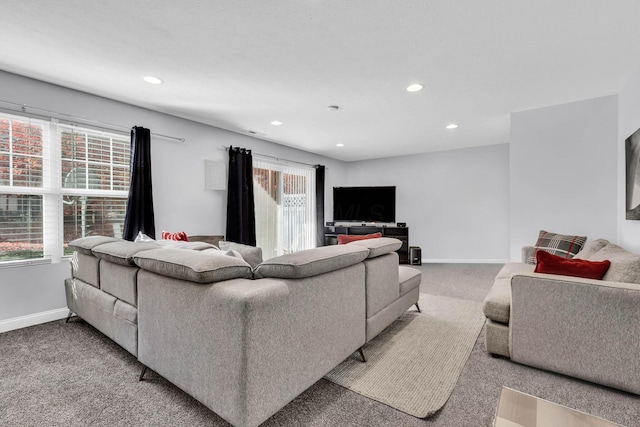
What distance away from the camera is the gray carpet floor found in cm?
145

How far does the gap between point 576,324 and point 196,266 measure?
2.15 meters

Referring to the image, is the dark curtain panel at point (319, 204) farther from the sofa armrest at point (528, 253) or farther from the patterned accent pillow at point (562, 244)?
the patterned accent pillow at point (562, 244)

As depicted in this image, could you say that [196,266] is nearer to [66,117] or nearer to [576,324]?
[576,324]

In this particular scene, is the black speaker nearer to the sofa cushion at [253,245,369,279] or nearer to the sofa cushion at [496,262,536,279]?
the sofa cushion at [496,262,536,279]

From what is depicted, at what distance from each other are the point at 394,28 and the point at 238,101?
1925mm

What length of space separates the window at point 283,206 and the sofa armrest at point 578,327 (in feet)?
12.8

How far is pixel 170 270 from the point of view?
1487 mm

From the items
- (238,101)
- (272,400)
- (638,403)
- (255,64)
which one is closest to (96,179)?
(238,101)

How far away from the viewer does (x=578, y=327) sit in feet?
5.61

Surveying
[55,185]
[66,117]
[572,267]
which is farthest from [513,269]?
[66,117]

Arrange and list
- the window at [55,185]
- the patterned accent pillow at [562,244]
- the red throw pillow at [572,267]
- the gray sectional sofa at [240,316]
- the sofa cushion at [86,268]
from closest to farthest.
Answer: the gray sectional sofa at [240,316]
the red throw pillow at [572,267]
the sofa cushion at [86,268]
the window at [55,185]
the patterned accent pillow at [562,244]

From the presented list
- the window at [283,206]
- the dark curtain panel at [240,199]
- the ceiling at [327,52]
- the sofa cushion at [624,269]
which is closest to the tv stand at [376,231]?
the window at [283,206]

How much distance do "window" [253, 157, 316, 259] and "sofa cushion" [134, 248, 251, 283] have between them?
3.36 metres

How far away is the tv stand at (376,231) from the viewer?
231 inches
